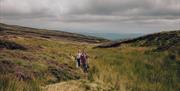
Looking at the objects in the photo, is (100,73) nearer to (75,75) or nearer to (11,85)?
(75,75)

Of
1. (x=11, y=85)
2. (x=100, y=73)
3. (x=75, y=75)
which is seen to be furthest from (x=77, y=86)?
(x=11, y=85)

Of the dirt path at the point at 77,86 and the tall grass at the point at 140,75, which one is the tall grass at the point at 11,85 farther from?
the tall grass at the point at 140,75

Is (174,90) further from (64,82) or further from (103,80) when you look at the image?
(64,82)

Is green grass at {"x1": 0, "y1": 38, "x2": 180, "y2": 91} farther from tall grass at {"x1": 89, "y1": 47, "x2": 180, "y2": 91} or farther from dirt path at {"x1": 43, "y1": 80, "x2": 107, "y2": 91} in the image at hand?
dirt path at {"x1": 43, "y1": 80, "x2": 107, "y2": 91}

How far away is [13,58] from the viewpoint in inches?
647

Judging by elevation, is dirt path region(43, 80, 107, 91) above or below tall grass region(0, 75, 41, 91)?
below

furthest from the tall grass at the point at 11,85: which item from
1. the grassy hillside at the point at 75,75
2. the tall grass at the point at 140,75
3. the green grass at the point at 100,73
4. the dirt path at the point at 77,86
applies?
the tall grass at the point at 140,75

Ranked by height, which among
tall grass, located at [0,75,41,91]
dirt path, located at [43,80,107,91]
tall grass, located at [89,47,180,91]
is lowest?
tall grass, located at [89,47,180,91]

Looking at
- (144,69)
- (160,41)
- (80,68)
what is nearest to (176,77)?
(144,69)

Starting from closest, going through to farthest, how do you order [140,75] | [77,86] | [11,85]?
[11,85], [77,86], [140,75]

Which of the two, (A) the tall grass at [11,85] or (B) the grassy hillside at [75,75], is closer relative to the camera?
(A) the tall grass at [11,85]

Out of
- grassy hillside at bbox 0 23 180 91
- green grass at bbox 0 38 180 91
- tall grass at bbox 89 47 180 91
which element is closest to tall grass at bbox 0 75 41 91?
grassy hillside at bbox 0 23 180 91

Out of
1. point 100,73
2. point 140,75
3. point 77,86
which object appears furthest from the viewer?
point 140,75

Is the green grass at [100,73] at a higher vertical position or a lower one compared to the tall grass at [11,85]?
lower
